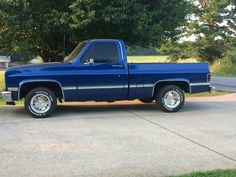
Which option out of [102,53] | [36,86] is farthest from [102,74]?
[36,86]

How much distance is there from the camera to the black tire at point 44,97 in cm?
1141

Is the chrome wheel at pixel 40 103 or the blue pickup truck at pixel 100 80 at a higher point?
the blue pickup truck at pixel 100 80

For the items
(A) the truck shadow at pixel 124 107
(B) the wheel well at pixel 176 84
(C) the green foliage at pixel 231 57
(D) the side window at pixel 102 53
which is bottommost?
(A) the truck shadow at pixel 124 107

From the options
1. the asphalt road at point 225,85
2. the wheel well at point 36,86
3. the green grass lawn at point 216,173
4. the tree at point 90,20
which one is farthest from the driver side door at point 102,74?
the asphalt road at point 225,85

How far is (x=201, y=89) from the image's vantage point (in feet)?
41.6

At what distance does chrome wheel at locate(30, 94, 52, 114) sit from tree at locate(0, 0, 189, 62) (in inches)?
182

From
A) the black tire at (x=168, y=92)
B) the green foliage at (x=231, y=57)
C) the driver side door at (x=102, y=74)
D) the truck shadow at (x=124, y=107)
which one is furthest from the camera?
the green foliage at (x=231, y=57)

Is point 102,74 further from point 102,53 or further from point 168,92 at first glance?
point 168,92

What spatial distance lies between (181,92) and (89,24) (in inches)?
195

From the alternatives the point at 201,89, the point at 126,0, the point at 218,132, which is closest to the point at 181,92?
the point at 201,89

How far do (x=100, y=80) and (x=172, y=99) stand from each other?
2.08m

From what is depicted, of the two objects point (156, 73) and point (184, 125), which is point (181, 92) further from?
point (184, 125)

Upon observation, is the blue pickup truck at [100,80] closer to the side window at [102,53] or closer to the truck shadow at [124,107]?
the side window at [102,53]

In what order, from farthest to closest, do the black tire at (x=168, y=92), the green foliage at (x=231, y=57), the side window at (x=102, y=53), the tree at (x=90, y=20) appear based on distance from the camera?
the green foliage at (x=231, y=57), the tree at (x=90, y=20), the black tire at (x=168, y=92), the side window at (x=102, y=53)
